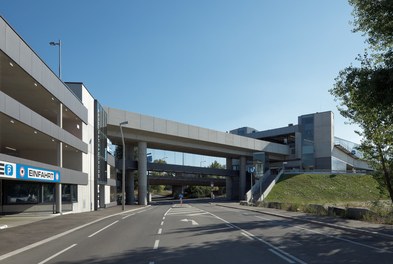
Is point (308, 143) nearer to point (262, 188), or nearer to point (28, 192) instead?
point (262, 188)

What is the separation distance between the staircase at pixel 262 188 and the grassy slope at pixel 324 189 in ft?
2.82

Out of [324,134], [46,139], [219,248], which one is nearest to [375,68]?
[219,248]

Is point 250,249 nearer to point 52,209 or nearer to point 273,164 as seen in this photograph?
point 52,209

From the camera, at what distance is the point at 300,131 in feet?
311

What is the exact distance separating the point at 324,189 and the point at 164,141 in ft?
89.4

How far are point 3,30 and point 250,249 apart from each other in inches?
664

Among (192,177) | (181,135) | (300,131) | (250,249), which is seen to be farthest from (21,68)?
(300,131)

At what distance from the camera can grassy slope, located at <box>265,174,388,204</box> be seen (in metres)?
63.7

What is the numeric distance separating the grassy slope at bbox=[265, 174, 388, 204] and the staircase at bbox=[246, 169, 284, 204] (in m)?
0.86

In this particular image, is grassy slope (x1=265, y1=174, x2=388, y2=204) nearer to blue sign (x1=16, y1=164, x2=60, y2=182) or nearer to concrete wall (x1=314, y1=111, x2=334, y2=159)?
concrete wall (x1=314, y1=111, x2=334, y2=159)

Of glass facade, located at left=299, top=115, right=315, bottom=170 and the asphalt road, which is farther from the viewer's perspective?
glass facade, located at left=299, top=115, right=315, bottom=170

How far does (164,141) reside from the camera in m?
66.4

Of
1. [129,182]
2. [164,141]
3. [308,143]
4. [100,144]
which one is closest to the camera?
[100,144]

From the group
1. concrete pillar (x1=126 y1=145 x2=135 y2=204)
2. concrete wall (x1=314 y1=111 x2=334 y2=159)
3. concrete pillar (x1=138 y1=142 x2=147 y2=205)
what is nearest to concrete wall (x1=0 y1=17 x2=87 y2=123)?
concrete pillar (x1=138 y1=142 x2=147 y2=205)
